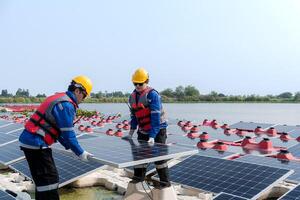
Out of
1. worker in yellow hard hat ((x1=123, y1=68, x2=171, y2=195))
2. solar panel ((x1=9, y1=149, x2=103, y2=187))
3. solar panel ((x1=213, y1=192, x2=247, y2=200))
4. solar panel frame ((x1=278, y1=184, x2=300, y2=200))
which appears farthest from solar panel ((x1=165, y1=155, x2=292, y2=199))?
solar panel ((x1=9, y1=149, x2=103, y2=187))

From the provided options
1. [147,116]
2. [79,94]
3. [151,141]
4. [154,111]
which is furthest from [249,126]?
[79,94]

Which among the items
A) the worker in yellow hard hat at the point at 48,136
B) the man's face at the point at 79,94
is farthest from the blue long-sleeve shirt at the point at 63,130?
the man's face at the point at 79,94

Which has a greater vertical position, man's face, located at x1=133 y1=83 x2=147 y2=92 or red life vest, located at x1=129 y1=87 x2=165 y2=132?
man's face, located at x1=133 y1=83 x2=147 y2=92

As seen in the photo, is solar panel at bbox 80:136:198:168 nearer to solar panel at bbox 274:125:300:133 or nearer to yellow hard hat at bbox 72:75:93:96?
yellow hard hat at bbox 72:75:93:96

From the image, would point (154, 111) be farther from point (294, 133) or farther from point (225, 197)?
point (294, 133)

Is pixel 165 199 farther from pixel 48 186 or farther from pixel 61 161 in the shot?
pixel 61 161

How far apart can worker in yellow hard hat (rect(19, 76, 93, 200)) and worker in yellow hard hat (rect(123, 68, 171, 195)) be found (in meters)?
1.74

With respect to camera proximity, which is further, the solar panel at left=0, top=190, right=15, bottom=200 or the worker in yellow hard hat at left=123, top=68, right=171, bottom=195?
the worker in yellow hard hat at left=123, top=68, right=171, bottom=195

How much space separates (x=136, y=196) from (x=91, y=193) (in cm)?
237

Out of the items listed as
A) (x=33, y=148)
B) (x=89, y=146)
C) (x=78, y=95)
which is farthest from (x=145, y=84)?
(x=33, y=148)

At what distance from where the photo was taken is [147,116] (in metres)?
6.08

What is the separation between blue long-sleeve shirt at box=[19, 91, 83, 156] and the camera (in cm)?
410

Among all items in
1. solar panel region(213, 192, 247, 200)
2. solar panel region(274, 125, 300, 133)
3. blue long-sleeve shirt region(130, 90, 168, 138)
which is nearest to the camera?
solar panel region(213, 192, 247, 200)

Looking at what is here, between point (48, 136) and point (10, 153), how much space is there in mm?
5542
